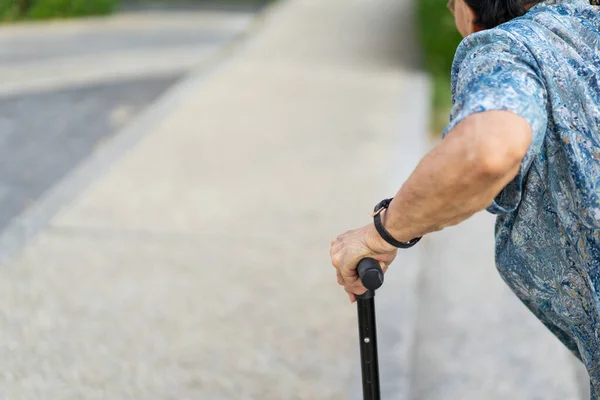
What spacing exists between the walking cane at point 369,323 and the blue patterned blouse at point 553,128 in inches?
12.2

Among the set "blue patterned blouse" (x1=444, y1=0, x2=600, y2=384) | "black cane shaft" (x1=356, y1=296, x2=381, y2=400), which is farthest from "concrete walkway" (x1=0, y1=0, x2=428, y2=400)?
"blue patterned blouse" (x1=444, y1=0, x2=600, y2=384)

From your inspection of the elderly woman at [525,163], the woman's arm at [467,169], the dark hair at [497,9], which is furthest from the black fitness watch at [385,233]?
the dark hair at [497,9]

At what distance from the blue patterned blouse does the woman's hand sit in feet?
0.88

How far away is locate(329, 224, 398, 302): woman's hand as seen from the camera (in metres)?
1.77

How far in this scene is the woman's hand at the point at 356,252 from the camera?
1.77m

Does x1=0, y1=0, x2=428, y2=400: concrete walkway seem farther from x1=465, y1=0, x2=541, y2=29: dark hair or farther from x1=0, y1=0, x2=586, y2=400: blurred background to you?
x1=465, y1=0, x2=541, y2=29: dark hair

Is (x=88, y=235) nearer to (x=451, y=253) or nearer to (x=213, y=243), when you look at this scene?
(x=213, y=243)

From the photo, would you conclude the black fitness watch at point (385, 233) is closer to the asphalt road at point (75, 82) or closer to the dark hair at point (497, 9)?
the dark hair at point (497, 9)

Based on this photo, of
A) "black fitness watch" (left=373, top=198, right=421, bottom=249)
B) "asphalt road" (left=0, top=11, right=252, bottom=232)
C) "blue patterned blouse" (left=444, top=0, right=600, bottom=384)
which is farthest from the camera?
"asphalt road" (left=0, top=11, right=252, bottom=232)

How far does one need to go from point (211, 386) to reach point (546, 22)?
2.01 metres

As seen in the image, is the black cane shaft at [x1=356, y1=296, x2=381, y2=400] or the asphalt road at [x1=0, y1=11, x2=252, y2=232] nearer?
the black cane shaft at [x1=356, y1=296, x2=381, y2=400]

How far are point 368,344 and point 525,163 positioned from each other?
0.65 meters

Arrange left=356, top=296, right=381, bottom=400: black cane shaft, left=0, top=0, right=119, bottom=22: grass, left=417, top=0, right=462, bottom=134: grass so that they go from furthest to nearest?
left=0, top=0, right=119, bottom=22: grass
left=417, top=0, right=462, bottom=134: grass
left=356, top=296, right=381, bottom=400: black cane shaft

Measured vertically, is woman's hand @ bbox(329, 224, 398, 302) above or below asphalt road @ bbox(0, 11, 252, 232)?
above
